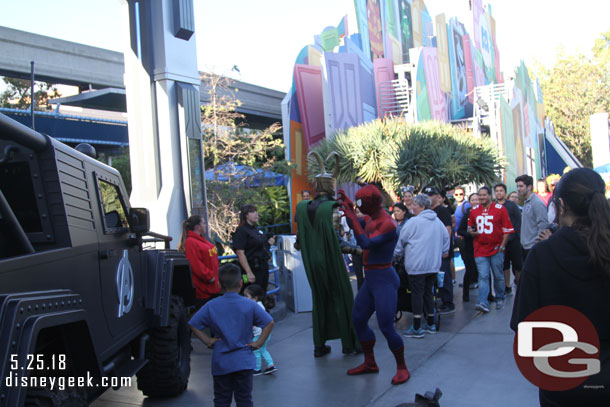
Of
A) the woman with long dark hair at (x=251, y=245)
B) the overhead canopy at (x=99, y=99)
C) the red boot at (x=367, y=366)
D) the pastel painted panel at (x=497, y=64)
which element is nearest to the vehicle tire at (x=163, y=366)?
the red boot at (x=367, y=366)

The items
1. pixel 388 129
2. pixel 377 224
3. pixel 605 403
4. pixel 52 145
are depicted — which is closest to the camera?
pixel 605 403

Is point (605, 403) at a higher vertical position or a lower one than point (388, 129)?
lower

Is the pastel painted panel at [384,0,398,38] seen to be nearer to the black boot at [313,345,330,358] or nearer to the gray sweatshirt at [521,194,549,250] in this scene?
the gray sweatshirt at [521,194,549,250]

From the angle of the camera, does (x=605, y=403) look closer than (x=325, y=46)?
Yes

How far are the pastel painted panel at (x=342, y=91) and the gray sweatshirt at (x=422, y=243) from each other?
11.7 meters

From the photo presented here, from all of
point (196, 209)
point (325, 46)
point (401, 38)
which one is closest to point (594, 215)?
point (196, 209)

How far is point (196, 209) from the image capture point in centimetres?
885

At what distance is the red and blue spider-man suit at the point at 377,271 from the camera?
5219mm

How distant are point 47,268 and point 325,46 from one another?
20.2 meters

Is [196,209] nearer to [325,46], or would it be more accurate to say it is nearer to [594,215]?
[594,215]

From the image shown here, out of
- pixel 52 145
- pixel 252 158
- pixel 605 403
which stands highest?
pixel 252 158

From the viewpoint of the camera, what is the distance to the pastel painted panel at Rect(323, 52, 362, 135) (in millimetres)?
18733

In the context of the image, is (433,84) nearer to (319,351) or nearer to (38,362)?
(319,351)

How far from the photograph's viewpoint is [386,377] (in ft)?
18.0
